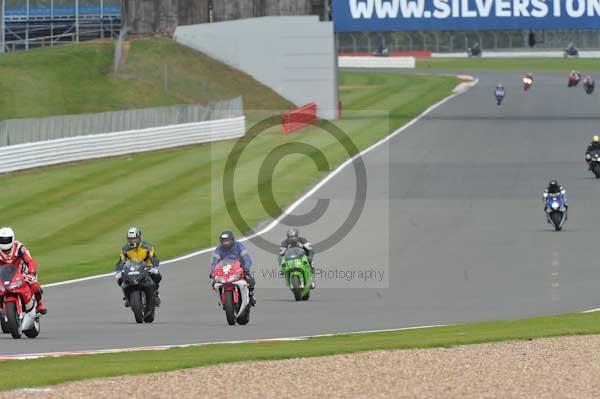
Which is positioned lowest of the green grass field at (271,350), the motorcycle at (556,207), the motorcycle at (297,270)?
the green grass field at (271,350)

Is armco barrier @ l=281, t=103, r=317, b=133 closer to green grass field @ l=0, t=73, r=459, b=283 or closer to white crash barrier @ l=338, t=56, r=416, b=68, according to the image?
green grass field @ l=0, t=73, r=459, b=283

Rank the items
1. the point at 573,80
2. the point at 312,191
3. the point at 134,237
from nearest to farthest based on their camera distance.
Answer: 1. the point at 134,237
2. the point at 312,191
3. the point at 573,80

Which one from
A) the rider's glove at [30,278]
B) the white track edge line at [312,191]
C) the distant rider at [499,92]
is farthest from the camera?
the distant rider at [499,92]

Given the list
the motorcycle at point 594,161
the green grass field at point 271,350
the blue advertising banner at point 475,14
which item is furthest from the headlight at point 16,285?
the blue advertising banner at point 475,14

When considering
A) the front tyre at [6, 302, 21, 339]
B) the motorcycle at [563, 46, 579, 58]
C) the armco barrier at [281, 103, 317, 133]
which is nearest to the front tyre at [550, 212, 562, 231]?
the front tyre at [6, 302, 21, 339]

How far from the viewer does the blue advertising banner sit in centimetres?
6950

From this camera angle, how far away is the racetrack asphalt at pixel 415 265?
74.3 feet

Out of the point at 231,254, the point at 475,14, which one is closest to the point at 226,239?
the point at 231,254

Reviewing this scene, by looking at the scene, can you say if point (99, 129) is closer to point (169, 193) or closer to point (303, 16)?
point (169, 193)

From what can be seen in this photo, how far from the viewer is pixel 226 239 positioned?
73.9 ft

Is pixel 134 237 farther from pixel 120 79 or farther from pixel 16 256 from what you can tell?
pixel 120 79

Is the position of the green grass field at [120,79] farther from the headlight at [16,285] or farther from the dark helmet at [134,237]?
the headlight at [16,285]

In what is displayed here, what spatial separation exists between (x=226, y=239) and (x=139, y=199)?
21.9 m

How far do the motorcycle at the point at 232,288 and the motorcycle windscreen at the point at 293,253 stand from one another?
136 inches
